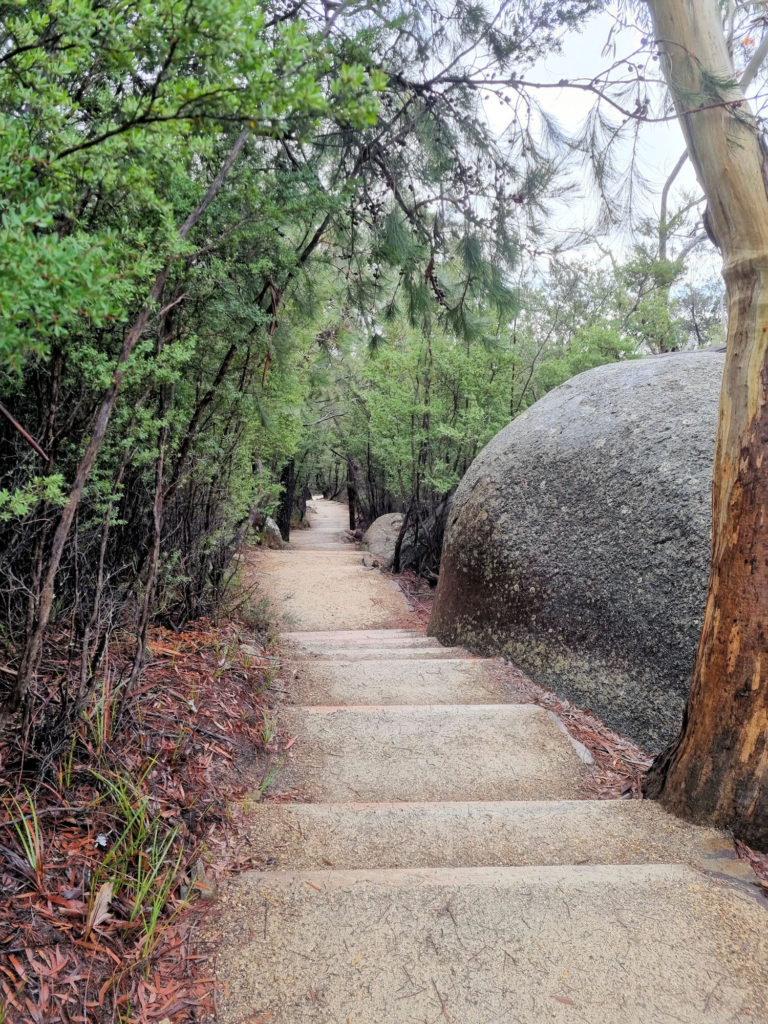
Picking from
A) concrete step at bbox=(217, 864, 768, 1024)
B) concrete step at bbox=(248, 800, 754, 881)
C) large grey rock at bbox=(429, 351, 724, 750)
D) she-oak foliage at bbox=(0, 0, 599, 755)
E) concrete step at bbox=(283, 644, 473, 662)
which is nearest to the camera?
she-oak foliage at bbox=(0, 0, 599, 755)

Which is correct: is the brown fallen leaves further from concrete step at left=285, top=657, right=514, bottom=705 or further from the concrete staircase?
concrete step at left=285, top=657, right=514, bottom=705

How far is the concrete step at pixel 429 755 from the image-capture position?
2.93 meters

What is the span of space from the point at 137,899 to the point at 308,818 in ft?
2.74

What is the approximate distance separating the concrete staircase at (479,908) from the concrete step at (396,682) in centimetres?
88

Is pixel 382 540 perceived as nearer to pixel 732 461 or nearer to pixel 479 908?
pixel 732 461

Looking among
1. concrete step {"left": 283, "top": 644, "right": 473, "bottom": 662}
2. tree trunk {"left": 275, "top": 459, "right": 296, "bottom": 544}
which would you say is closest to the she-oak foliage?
concrete step {"left": 283, "top": 644, "right": 473, "bottom": 662}

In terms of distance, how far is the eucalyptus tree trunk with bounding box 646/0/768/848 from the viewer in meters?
2.29

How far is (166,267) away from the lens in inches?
85.4

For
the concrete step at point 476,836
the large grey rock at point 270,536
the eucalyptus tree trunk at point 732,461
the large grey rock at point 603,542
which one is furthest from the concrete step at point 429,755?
the large grey rock at point 270,536

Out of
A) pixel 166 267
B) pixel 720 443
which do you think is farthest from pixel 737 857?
pixel 166 267

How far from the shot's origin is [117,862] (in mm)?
1873

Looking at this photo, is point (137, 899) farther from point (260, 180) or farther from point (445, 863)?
point (260, 180)

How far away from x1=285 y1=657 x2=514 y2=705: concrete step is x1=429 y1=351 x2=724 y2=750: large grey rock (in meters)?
0.41

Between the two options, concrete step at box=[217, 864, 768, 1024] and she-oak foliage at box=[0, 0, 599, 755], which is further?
concrete step at box=[217, 864, 768, 1024]
